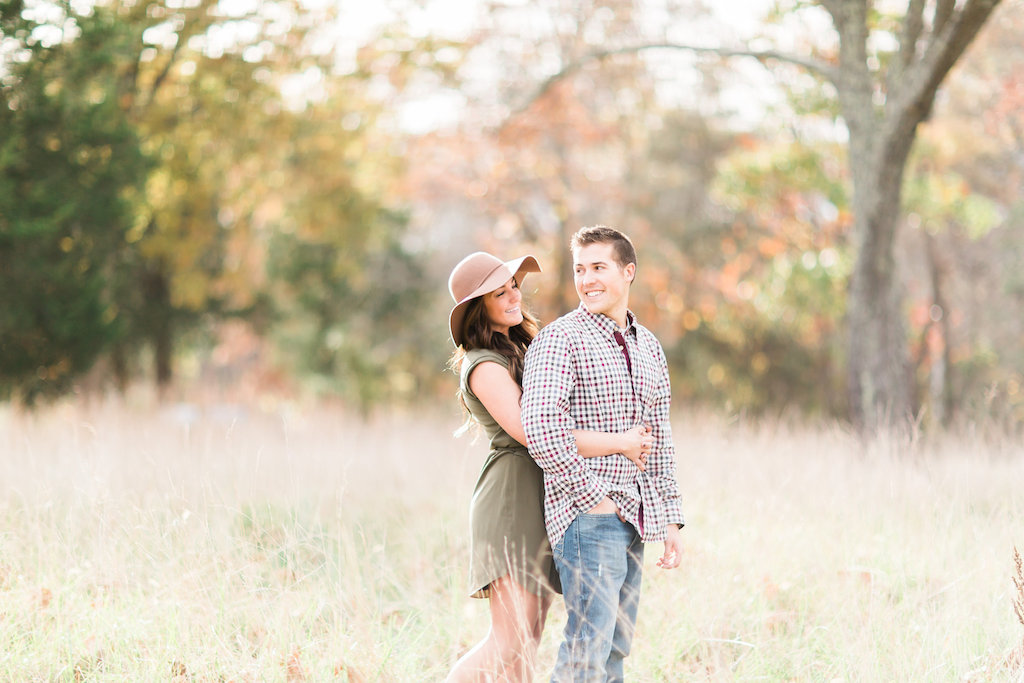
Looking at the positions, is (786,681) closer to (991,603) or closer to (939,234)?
(991,603)

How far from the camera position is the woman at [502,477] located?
9.89 feet

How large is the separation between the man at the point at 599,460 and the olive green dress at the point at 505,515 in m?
0.09

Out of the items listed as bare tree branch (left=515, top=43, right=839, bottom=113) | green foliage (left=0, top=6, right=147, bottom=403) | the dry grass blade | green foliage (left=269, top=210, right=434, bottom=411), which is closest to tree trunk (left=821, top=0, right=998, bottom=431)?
bare tree branch (left=515, top=43, right=839, bottom=113)

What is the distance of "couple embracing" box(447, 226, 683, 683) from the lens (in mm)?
2895

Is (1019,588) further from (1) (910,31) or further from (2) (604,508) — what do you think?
(1) (910,31)

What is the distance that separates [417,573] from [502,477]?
2.12 meters

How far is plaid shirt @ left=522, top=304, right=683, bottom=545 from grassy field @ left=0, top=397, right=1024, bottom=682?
114 cm

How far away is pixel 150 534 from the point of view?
4.64 m

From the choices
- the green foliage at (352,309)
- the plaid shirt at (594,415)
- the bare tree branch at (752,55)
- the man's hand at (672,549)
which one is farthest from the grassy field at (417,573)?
the green foliage at (352,309)

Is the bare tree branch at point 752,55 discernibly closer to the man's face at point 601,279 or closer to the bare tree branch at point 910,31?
the bare tree branch at point 910,31

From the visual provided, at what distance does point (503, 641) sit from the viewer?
3119mm

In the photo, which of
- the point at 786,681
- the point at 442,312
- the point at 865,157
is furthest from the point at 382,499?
the point at 442,312

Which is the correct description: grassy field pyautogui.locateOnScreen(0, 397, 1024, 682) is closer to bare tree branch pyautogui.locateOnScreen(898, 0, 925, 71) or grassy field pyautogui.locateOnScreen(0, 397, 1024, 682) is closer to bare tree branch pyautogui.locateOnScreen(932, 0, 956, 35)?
bare tree branch pyautogui.locateOnScreen(932, 0, 956, 35)

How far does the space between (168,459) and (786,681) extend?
13.9 feet
